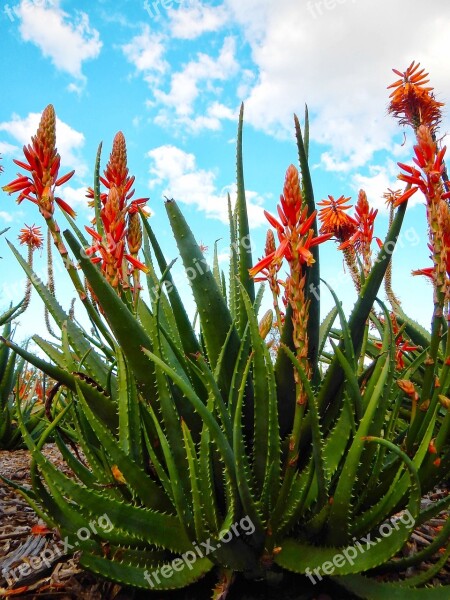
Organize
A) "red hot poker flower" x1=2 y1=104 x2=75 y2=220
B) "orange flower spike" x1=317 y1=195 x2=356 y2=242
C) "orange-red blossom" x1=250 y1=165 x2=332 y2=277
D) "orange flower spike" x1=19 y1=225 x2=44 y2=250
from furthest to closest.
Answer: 1. "orange flower spike" x1=19 y1=225 x2=44 y2=250
2. "orange flower spike" x1=317 y1=195 x2=356 y2=242
3. "red hot poker flower" x1=2 y1=104 x2=75 y2=220
4. "orange-red blossom" x1=250 y1=165 x2=332 y2=277

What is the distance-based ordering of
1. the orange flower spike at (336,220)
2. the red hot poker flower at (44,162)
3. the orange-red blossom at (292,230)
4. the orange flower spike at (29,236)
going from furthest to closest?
the orange flower spike at (29,236), the orange flower spike at (336,220), the red hot poker flower at (44,162), the orange-red blossom at (292,230)

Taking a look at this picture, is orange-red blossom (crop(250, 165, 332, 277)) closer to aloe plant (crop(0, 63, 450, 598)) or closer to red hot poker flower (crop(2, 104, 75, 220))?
aloe plant (crop(0, 63, 450, 598))

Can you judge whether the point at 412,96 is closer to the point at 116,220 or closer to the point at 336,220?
the point at 336,220

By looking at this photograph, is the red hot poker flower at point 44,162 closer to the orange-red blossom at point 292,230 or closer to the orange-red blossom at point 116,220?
the orange-red blossom at point 116,220

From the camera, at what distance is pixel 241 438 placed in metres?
1.19

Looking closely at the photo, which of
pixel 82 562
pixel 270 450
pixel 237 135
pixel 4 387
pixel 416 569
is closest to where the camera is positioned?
pixel 82 562

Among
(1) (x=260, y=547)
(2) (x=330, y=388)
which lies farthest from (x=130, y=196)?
(1) (x=260, y=547)

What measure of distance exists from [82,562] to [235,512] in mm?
406

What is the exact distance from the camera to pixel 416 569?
61.9 inches

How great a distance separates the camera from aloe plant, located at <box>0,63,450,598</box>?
1201 mm

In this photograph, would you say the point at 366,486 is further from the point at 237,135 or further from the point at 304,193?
the point at 237,135

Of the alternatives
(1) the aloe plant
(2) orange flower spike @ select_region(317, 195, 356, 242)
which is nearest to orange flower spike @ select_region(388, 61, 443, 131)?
(2) orange flower spike @ select_region(317, 195, 356, 242)

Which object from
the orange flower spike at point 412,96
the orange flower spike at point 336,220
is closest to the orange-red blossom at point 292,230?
the orange flower spike at point 336,220

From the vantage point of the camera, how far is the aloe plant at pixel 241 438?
1.20 metres
